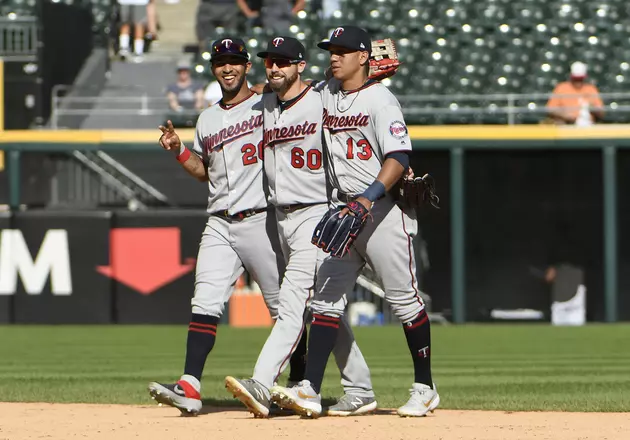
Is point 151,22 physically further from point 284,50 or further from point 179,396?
point 179,396

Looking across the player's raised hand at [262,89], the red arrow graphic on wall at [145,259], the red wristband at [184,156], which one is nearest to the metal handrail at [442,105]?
the red arrow graphic on wall at [145,259]

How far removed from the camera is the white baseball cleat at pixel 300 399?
6.27 metres

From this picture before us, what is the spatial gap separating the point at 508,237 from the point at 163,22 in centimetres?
656

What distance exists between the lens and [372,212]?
21.4 ft

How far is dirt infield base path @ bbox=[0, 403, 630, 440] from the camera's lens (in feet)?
18.9

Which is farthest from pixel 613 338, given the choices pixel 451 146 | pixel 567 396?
pixel 567 396

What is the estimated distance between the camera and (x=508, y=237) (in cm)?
1702

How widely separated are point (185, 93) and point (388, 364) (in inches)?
294

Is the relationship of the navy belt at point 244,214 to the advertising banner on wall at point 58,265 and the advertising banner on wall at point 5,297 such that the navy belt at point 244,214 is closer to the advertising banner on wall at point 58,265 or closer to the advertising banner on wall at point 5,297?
the advertising banner on wall at point 58,265

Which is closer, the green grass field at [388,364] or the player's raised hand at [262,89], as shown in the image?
the player's raised hand at [262,89]

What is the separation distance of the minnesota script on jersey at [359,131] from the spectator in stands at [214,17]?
38.9 ft

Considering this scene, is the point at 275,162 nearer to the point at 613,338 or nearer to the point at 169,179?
the point at 613,338

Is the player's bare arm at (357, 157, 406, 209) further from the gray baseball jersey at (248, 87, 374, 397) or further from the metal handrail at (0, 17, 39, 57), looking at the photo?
the metal handrail at (0, 17, 39, 57)

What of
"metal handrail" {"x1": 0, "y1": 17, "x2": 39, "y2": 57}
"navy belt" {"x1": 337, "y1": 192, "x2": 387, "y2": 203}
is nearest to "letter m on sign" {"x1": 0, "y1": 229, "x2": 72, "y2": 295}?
"metal handrail" {"x1": 0, "y1": 17, "x2": 39, "y2": 57}
